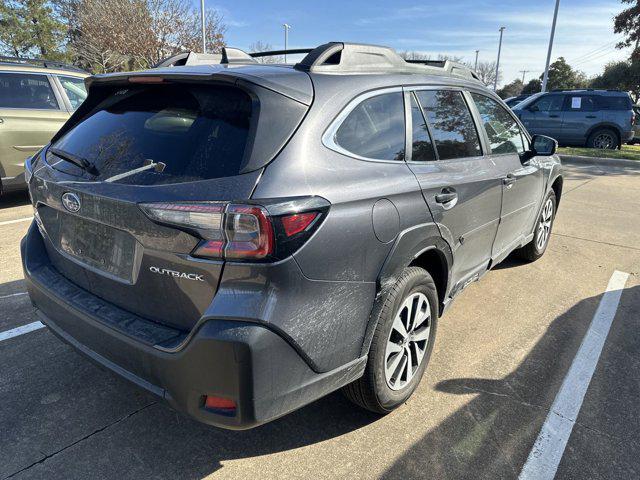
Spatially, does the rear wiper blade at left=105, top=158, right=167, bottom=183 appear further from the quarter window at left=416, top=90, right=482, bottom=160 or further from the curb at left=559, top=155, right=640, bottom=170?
the curb at left=559, top=155, right=640, bottom=170

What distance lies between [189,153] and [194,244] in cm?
42

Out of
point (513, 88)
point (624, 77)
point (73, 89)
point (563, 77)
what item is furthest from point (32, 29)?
point (513, 88)

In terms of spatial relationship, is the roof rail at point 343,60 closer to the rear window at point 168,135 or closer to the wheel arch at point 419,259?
the rear window at point 168,135

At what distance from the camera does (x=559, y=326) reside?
3.71 meters

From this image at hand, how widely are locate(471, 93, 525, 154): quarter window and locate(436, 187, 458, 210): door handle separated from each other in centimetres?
97

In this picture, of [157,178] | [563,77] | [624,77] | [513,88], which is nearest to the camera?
[157,178]

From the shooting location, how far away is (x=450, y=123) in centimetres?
308

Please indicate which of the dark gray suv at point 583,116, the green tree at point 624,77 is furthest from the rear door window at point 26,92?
the green tree at point 624,77

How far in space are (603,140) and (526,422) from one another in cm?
1572

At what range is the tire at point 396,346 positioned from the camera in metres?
2.26

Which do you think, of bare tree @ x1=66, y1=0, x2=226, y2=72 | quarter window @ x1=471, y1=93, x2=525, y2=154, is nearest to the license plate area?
quarter window @ x1=471, y1=93, x2=525, y2=154

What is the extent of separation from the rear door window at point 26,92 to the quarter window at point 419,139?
6.25m

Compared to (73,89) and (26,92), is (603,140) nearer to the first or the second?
(73,89)

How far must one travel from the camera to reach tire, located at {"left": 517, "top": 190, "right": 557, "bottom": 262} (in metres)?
4.88
